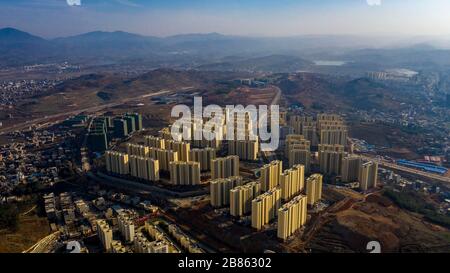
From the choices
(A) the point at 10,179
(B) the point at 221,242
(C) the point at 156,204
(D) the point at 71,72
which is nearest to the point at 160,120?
(A) the point at 10,179

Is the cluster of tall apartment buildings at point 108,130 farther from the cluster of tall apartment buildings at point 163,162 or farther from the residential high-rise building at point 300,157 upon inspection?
the residential high-rise building at point 300,157

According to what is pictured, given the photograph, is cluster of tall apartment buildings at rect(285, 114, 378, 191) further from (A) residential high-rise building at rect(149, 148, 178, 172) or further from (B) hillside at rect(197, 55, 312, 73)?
(B) hillside at rect(197, 55, 312, 73)

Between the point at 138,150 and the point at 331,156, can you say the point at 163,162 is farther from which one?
the point at 331,156

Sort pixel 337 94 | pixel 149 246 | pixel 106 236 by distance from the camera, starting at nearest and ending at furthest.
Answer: pixel 149 246, pixel 106 236, pixel 337 94

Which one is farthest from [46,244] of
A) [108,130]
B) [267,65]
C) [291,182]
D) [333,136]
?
[267,65]

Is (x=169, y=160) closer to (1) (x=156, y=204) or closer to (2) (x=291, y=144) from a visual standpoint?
(1) (x=156, y=204)
